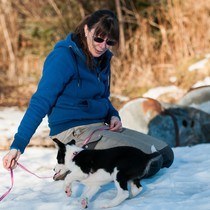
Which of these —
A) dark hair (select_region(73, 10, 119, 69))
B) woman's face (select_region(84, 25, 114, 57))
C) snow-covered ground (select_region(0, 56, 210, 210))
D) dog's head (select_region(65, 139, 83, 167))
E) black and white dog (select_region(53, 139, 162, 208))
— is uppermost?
dark hair (select_region(73, 10, 119, 69))

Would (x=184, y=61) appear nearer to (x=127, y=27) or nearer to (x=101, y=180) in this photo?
(x=127, y=27)

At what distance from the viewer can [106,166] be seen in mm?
2994

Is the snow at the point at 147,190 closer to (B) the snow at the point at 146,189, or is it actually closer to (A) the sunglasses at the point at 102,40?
(B) the snow at the point at 146,189

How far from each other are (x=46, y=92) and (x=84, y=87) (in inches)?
15.1

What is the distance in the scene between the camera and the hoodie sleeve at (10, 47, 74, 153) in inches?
113

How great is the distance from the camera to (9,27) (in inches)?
417

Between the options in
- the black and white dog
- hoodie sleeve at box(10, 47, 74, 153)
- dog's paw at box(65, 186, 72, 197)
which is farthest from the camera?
dog's paw at box(65, 186, 72, 197)

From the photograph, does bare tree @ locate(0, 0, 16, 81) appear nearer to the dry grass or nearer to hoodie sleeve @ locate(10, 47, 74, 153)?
the dry grass

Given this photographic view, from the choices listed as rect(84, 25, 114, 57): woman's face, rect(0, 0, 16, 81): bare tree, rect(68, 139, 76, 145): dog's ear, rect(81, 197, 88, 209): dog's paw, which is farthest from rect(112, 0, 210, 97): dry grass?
rect(81, 197, 88, 209): dog's paw

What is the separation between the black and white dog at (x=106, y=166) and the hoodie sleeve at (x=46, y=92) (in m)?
0.28

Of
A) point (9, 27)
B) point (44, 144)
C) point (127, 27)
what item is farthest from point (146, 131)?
point (9, 27)

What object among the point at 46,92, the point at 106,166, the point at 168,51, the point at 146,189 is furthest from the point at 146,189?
the point at 168,51

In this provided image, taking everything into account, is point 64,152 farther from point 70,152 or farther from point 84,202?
point 84,202

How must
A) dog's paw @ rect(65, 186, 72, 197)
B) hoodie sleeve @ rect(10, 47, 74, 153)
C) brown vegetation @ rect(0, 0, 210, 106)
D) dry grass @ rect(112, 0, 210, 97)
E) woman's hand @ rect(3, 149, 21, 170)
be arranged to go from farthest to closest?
brown vegetation @ rect(0, 0, 210, 106) < dry grass @ rect(112, 0, 210, 97) < dog's paw @ rect(65, 186, 72, 197) < hoodie sleeve @ rect(10, 47, 74, 153) < woman's hand @ rect(3, 149, 21, 170)
